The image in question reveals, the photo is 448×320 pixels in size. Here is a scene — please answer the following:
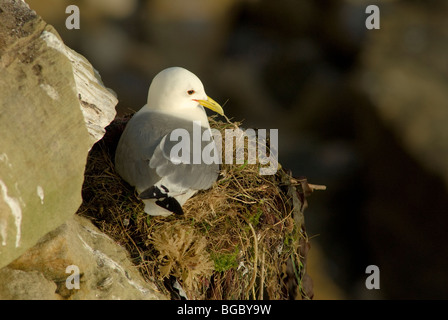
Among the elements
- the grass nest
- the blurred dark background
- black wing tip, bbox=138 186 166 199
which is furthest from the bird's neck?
the blurred dark background

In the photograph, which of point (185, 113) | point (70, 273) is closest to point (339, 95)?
point (185, 113)

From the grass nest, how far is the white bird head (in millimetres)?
169

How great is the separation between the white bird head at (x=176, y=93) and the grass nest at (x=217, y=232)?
0.55 feet

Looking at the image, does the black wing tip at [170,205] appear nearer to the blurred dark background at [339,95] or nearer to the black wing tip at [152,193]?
the black wing tip at [152,193]

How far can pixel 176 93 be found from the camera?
5.65 ft

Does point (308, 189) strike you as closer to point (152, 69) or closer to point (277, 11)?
point (152, 69)

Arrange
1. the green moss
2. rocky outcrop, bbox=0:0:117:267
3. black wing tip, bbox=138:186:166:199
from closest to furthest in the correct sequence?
rocky outcrop, bbox=0:0:117:267, black wing tip, bbox=138:186:166:199, the green moss

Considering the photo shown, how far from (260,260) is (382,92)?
2.69 meters

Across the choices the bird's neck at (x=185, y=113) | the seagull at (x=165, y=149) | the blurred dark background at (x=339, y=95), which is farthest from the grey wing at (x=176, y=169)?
the blurred dark background at (x=339, y=95)

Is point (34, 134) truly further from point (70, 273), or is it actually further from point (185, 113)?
point (185, 113)

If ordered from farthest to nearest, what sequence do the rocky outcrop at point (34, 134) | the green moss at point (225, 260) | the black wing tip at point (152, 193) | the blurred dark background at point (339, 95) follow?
the blurred dark background at point (339, 95), the green moss at point (225, 260), the black wing tip at point (152, 193), the rocky outcrop at point (34, 134)

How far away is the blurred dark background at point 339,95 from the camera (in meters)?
Result: 3.88

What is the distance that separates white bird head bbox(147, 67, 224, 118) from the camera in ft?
5.63

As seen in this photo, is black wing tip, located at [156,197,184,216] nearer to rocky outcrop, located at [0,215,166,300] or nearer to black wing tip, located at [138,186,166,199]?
black wing tip, located at [138,186,166,199]
